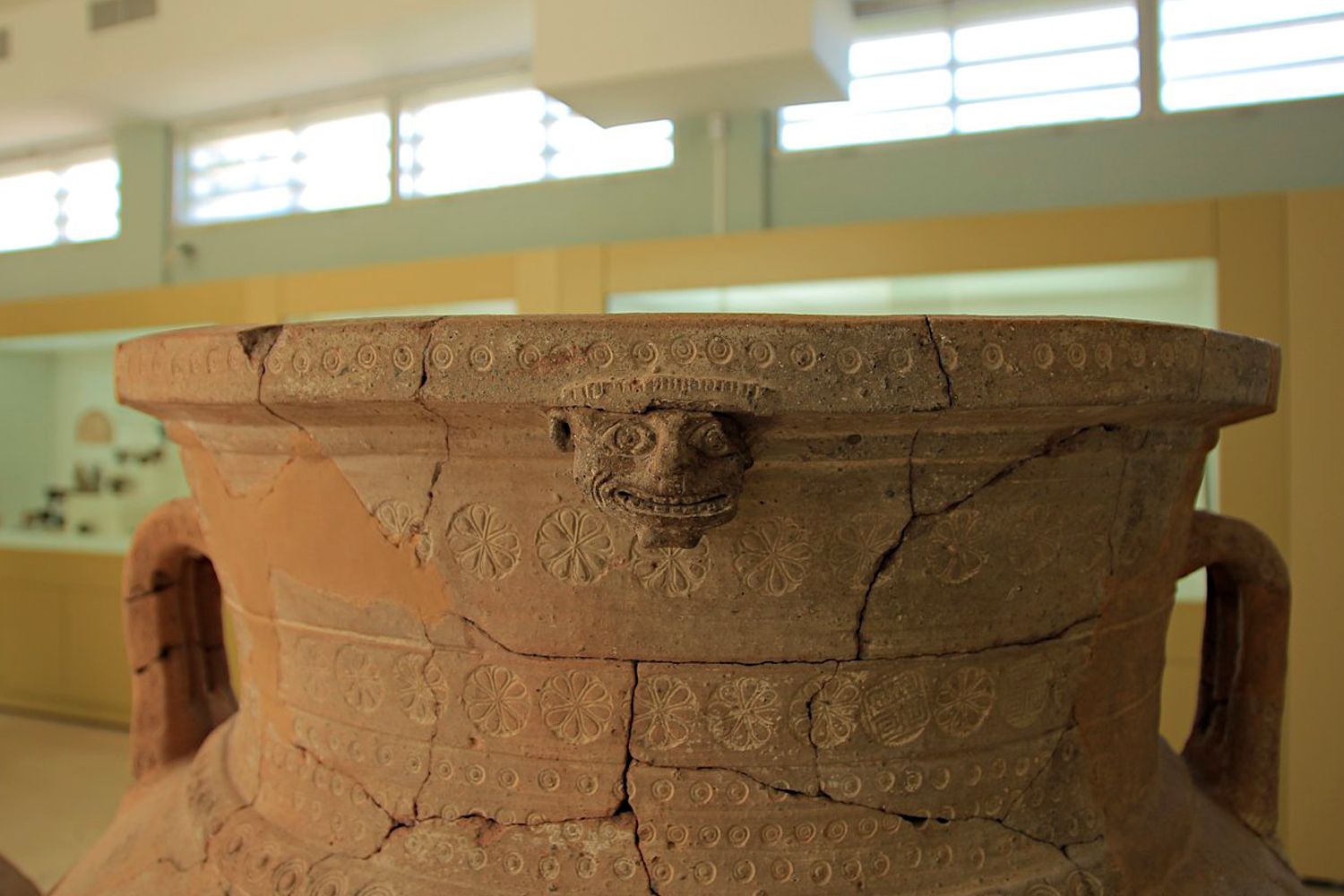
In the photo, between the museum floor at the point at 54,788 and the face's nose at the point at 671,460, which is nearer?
the face's nose at the point at 671,460

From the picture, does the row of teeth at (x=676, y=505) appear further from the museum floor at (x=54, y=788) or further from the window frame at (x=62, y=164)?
the window frame at (x=62, y=164)

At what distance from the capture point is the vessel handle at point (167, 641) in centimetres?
213

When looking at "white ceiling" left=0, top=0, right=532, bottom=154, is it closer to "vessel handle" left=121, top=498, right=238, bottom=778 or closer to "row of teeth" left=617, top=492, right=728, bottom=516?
"vessel handle" left=121, top=498, right=238, bottom=778

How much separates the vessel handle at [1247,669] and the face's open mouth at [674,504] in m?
1.11

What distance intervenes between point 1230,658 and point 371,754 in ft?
5.55

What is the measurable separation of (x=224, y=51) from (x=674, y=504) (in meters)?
6.60

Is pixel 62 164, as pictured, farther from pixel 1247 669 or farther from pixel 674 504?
pixel 1247 669

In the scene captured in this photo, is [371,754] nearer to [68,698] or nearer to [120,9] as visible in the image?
[68,698]

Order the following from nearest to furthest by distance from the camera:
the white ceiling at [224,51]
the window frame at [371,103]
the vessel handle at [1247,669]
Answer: the vessel handle at [1247,669] → the white ceiling at [224,51] → the window frame at [371,103]

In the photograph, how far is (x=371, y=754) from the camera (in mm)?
1596

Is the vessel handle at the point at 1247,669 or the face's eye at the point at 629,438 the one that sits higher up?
the face's eye at the point at 629,438

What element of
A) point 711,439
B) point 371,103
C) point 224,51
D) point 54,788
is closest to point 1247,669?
point 711,439

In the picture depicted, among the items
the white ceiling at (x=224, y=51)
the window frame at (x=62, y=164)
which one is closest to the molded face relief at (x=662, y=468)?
the white ceiling at (x=224, y=51)

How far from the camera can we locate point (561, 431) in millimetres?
1329
